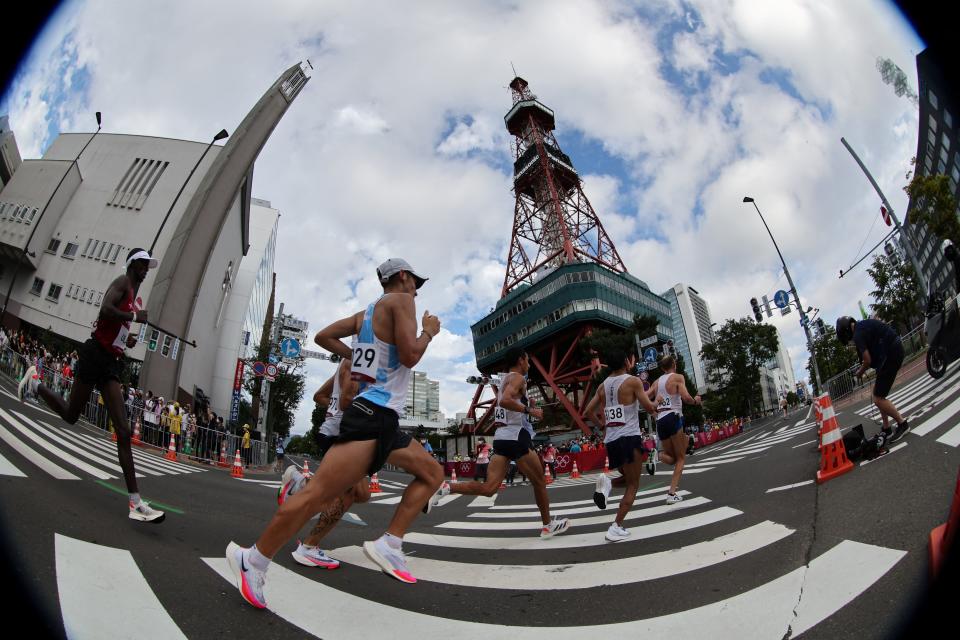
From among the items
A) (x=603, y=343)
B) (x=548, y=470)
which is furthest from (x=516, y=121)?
(x=548, y=470)

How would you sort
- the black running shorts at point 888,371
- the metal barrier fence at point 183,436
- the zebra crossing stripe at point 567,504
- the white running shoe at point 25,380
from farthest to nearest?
the metal barrier fence at point 183,436, the zebra crossing stripe at point 567,504, the black running shorts at point 888,371, the white running shoe at point 25,380

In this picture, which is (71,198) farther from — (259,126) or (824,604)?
(259,126)

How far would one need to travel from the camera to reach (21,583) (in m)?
1.13

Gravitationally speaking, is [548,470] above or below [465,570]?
below

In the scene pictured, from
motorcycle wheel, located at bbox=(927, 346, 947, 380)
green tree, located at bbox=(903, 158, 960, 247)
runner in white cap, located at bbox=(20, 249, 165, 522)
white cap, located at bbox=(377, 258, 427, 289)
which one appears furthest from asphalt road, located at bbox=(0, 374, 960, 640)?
white cap, located at bbox=(377, 258, 427, 289)

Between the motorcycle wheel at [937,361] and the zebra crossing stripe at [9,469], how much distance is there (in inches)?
326

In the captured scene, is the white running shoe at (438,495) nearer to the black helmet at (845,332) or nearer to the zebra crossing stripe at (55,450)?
the zebra crossing stripe at (55,450)

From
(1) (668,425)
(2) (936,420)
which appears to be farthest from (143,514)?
(2) (936,420)

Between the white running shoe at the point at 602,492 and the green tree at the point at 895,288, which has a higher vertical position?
the green tree at the point at 895,288

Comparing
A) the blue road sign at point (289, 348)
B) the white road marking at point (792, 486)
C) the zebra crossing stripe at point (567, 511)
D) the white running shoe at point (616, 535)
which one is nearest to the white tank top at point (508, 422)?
the white running shoe at point (616, 535)

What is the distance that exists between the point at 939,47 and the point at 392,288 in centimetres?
253

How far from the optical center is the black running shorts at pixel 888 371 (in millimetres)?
4605

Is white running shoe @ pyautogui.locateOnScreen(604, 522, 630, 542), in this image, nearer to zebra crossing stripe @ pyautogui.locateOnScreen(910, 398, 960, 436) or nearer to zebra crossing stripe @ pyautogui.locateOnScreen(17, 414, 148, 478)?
zebra crossing stripe @ pyautogui.locateOnScreen(910, 398, 960, 436)

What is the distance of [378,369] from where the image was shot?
94.5 inches
